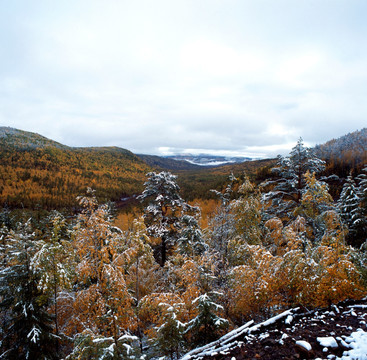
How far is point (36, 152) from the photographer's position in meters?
129

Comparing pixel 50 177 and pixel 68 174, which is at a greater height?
pixel 68 174

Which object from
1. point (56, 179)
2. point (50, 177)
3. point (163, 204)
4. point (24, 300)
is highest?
point (50, 177)

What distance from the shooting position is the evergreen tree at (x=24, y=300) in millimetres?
6541

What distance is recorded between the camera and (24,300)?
667 centimetres

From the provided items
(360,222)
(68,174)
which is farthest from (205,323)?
(68,174)

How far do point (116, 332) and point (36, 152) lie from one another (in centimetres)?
16112

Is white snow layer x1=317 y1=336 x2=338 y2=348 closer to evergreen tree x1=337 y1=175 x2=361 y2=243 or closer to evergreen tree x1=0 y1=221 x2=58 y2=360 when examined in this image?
evergreen tree x1=0 y1=221 x2=58 y2=360

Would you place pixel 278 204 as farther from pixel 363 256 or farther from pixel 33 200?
pixel 33 200

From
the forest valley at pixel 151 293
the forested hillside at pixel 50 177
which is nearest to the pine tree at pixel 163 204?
the forest valley at pixel 151 293

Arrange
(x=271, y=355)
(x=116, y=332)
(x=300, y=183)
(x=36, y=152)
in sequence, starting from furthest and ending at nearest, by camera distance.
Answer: (x=36, y=152)
(x=300, y=183)
(x=116, y=332)
(x=271, y=355)

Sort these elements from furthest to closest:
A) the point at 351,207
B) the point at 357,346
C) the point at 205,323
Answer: the point at 351,207
the point at 205,323
the point at 357,346

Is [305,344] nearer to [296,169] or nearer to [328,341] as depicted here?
[328,341]

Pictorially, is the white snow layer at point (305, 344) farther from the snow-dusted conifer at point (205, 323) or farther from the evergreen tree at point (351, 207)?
the evergreen tree at point (351, 207)

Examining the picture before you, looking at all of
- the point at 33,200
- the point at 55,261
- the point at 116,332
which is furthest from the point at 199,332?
the point at 33,200
